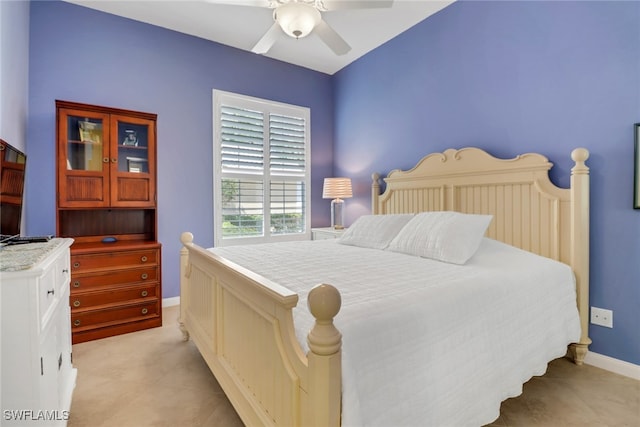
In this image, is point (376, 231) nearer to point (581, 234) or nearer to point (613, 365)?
point (581, 234)

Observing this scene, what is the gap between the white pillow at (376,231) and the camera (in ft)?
8.38

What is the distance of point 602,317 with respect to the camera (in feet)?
6.79

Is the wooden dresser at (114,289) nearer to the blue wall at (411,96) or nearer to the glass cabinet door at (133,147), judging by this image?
the blue wall at (411,96)

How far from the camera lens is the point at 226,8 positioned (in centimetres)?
293

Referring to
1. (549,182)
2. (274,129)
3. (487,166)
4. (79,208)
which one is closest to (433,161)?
(487,166)

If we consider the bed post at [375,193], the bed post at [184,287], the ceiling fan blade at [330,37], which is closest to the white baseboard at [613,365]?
the bed post at [375,193]

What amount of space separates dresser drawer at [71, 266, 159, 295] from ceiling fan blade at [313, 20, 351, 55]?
92.6 inches

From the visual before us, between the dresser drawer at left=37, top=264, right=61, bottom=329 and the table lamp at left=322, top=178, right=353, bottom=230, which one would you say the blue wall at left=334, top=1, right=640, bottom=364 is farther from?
the dresser drawer at left=37, top=264, right=61, bottom=329

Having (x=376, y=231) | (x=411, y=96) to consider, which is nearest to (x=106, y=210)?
(x=376, y=231)

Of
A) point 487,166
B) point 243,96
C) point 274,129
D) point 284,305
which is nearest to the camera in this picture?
point 284,305

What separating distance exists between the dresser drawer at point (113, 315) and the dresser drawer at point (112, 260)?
35 cm

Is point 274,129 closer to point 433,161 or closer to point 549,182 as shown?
→ point 433,161

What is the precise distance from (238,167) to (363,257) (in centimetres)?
222

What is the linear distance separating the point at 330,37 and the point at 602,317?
104 inches
